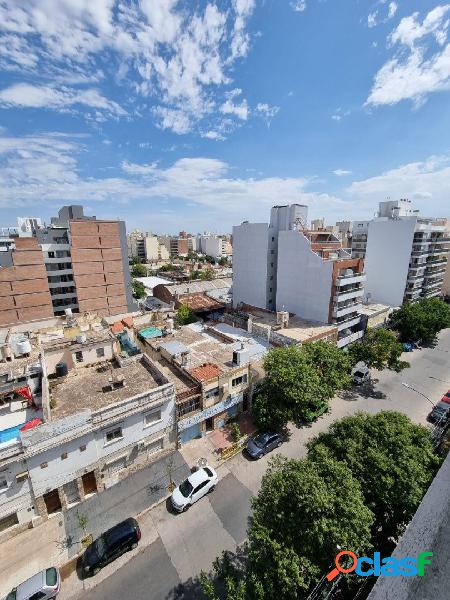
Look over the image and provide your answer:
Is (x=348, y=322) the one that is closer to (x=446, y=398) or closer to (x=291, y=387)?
(x=446, y=398)

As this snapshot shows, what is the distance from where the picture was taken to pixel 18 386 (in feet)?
73.7

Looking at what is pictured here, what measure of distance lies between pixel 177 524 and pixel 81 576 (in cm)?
573

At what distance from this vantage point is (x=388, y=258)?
183ft

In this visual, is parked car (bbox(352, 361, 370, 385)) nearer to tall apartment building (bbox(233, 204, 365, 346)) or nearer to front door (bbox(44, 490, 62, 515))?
tall apartment building (bbox(233, 204, 365, 346))

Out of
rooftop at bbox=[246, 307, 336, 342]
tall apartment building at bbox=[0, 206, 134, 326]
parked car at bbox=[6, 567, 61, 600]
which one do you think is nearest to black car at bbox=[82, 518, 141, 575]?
parked car at bbox=[6, 567, 61, 600]

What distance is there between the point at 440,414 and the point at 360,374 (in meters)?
8.74

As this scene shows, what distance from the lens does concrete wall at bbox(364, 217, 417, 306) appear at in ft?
175

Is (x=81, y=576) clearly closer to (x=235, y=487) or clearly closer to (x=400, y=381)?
(x=235, y=487)

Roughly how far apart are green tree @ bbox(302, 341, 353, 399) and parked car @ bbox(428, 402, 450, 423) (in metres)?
9.63

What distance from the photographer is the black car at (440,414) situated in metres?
28.4

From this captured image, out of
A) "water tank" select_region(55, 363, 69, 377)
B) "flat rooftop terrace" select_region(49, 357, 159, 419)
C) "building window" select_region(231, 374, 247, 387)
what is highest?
"water tank" select_region(55, 363, 69, 377)

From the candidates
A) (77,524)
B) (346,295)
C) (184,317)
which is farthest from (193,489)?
(346,295)

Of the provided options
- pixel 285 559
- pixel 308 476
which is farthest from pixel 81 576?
pixel 308 476

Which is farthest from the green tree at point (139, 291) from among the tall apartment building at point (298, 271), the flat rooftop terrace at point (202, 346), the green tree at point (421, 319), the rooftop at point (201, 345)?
the green tree at point (421, 319)
